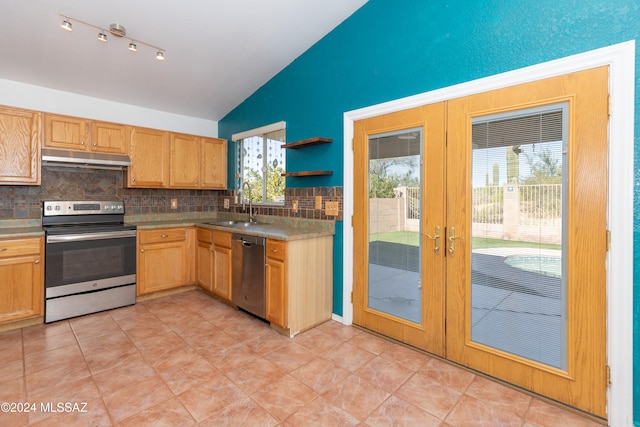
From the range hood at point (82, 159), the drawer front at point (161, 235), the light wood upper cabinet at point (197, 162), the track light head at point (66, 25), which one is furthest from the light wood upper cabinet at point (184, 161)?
the track light head at point (66, 25)

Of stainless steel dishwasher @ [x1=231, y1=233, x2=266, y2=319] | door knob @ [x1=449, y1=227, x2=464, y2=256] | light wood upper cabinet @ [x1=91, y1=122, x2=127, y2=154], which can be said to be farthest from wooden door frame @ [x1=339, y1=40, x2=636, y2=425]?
light wood upper cabinet @ [x1=91, y1=122, x2=127, y2=154]

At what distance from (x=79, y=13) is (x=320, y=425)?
11.6 ft

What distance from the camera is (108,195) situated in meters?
3.89

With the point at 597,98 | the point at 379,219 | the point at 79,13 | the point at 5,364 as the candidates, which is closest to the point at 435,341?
the point at 379,219

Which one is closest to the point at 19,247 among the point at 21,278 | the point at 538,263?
the point at 21,278

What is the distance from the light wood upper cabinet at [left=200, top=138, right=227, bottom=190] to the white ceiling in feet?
2.60

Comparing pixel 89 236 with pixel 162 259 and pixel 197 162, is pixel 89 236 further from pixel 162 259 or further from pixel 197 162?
pixel 197 162

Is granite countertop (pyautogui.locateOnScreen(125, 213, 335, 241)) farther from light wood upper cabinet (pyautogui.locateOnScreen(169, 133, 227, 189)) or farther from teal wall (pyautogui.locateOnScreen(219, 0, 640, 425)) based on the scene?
light wood upper cabinet (pyautogui.locateOnScreen(169, 133, 227, 189))

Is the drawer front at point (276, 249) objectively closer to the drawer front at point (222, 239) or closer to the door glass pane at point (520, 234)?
the drawer front at point (222, 239)

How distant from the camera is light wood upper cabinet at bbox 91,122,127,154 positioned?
11.5ft

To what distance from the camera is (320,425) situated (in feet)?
5.55

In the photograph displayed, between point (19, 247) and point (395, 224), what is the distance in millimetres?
3486

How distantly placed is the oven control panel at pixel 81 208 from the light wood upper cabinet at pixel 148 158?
37 centimetres

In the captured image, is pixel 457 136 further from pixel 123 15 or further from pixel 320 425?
pixel 123 15
